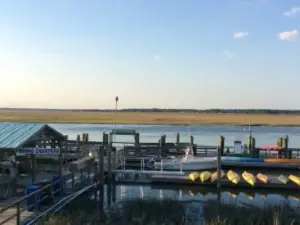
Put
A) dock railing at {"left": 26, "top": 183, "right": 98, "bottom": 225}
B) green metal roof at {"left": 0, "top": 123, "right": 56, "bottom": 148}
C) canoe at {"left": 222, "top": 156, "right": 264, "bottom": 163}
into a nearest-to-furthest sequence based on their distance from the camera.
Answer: dock railing at {"left": 26, "top": 183, "right": 98, "bottom": 225} < green metal roof at {"left": 0, "top": 123, "right": 56, "bottom": 148} < canoe at {"left": 222, "top": 156, "right": 264, "bottom": 163}

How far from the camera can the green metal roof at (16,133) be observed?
16367 mm

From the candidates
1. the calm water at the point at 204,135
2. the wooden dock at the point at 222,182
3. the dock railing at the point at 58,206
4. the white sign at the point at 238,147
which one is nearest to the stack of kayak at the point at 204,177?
the wooden dock at the point at 222,182

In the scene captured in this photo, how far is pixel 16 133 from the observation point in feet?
57.1

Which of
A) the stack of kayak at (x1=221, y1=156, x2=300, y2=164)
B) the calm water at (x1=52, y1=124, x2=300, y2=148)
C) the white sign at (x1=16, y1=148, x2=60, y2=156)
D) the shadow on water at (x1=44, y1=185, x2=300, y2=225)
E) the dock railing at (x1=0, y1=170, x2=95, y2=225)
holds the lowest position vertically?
the shadow on water at (x1=44, y1=185, x2=300, y2=225)

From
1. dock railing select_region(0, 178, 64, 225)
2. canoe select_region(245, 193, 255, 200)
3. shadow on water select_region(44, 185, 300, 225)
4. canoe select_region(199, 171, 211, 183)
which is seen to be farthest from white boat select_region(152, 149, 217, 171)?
dock railing select_region(0, 178, 64, 225)

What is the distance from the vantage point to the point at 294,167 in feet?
89.4

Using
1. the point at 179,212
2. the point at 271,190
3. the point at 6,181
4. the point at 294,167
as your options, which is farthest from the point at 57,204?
the point at 294,167

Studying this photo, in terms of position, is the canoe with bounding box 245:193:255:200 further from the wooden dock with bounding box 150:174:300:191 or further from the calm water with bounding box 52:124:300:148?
the calm water with bounding box 52:124:300:148

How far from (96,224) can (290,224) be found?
19.3 ft

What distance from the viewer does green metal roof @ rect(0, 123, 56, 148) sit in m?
16.4

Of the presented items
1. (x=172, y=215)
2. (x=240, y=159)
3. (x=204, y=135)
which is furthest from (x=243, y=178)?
(x=204, y=135)

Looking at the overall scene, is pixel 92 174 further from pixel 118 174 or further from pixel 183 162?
pixel 183 162

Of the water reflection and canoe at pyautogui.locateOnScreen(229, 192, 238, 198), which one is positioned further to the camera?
canoe at pyautogui.locateOnScreen(229, 192, 238, 198)

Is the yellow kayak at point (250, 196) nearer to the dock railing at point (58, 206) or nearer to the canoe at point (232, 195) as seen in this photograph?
the canoe at point (232, 195)
